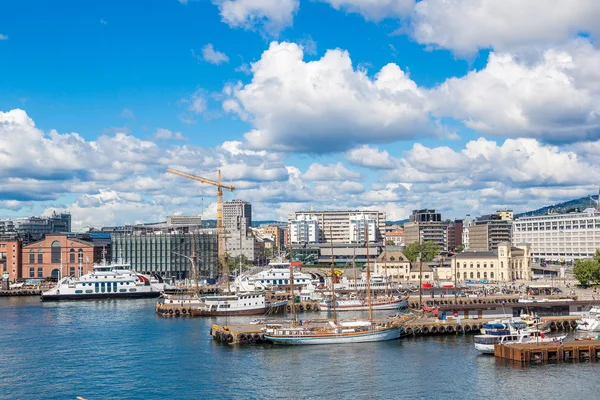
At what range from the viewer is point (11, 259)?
130000 mm

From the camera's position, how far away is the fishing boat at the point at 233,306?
8225 centimetres

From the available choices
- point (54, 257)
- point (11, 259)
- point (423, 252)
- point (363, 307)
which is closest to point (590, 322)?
point (363, 307)

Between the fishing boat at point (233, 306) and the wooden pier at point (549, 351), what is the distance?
36866mm

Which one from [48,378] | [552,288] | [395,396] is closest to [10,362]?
[48,378]

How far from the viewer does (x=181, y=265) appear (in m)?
136

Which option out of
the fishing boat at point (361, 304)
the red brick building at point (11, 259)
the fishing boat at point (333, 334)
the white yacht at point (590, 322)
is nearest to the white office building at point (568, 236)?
the fishing boat at point (361, 304)

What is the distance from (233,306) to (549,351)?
4054cm

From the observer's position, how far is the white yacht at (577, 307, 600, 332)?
62938 mm

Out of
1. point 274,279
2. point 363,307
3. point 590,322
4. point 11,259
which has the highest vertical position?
point 11,259

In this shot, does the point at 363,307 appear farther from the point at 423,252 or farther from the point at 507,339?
the point at 423,252

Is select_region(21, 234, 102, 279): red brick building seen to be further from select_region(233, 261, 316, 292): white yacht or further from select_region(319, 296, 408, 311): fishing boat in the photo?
select_region(319, 296, 408, 311): fishing boat

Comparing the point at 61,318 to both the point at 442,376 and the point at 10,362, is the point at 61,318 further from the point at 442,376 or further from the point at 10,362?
the point at 442,376

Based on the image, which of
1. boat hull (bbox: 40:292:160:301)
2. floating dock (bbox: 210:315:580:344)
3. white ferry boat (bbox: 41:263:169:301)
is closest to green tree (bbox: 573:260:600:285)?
floating dock (bbox: 210:315:580:344)

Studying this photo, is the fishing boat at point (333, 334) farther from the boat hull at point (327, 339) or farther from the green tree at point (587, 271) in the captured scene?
the green tree at point (587, 271)
